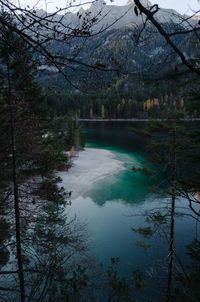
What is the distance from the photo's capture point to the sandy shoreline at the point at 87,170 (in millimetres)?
19823

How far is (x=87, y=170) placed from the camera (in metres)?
24.9

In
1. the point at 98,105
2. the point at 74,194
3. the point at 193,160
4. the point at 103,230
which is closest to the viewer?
the point at 193,160

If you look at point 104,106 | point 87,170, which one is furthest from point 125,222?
point 104,106

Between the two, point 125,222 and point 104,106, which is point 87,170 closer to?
point 125,222

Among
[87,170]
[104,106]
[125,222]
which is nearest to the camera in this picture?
[125,222]

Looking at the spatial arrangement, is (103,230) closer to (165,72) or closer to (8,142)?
(8,142)

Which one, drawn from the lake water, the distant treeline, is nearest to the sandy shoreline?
the lake water

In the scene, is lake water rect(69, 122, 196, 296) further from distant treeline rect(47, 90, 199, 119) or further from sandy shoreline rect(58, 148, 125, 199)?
distant treeline rect(47, 90, 199, 119)

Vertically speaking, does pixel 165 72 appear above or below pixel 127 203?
above

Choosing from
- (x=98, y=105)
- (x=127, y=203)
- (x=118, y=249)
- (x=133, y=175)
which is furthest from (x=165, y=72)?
(x=98, y=105)

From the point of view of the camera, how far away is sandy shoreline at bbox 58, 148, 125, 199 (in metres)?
19.8

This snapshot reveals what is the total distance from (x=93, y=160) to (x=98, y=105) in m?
89.8

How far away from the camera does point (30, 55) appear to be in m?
2.34

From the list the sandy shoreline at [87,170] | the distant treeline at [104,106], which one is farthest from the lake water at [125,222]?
the distant treeline at [104,106]
